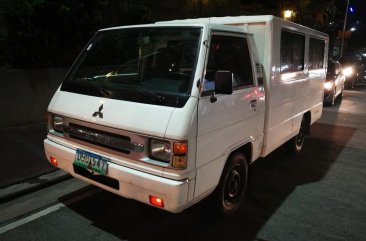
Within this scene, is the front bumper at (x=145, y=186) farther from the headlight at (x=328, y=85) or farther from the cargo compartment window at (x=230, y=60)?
the headlight at (x=328, y=85)

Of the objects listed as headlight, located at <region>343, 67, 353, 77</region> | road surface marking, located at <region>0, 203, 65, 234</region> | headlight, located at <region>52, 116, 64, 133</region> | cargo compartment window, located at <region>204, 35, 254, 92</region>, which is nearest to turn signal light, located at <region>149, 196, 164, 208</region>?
cargo compartment window, located at <region>204, 35, 254, 92</region>

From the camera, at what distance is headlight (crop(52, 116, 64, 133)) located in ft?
11.8

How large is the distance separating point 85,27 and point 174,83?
5.19m

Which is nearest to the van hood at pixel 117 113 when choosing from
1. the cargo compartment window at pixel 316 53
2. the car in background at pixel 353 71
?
the cargo compartment window at pixel 316 53

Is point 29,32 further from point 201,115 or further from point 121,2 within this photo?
point 201,115

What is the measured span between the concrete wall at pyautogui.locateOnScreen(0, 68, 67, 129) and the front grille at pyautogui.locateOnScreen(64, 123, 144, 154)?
3532 millimetres

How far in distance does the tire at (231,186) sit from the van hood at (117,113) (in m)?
1.08

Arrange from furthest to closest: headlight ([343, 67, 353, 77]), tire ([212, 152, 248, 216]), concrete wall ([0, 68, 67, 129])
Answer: headlight ([343, 67, 353, 77]), concrete wall ([0, 68, 67, 129]), tire ([212, 152, 248, 216])

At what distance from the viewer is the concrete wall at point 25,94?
20.8 feet

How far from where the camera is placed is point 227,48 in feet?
11.7

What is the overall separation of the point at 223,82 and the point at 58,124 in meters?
1.82

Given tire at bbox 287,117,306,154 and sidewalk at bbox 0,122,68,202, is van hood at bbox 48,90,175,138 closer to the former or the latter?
sidewalk at bbox 0,122,68,202

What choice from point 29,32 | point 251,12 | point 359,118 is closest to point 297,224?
point 29,32

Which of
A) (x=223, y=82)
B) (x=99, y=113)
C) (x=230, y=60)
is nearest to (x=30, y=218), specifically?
(x=99, y=113)
